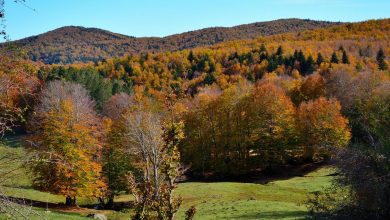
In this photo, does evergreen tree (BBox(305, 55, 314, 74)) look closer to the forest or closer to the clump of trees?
the forest

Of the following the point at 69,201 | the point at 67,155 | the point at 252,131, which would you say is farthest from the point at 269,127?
the point at 67,155

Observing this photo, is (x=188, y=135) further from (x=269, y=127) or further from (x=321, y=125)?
(x=321, y=125)

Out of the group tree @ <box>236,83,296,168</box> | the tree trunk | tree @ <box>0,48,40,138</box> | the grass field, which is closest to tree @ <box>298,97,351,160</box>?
tree @ <box>236,83,296,168</box>

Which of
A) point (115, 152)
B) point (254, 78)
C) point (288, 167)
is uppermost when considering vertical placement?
point (254, 78)

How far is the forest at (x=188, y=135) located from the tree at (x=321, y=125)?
174 mm

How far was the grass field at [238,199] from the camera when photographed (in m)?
31.7

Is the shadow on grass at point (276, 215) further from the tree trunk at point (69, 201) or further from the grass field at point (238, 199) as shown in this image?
the tree trunk at point (69, 201)

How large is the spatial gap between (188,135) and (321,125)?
22426mm

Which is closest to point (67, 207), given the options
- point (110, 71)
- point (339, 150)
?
point (339, 150)

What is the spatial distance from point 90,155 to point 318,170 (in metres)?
36.5

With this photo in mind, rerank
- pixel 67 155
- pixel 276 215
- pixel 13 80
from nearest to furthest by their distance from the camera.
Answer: pixel 13 80
pixel 276 215
pixel 67 155

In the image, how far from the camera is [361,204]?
62.8 ft

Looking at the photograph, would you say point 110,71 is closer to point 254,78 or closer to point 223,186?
point 254,78

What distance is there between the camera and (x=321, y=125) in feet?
Result: 216
